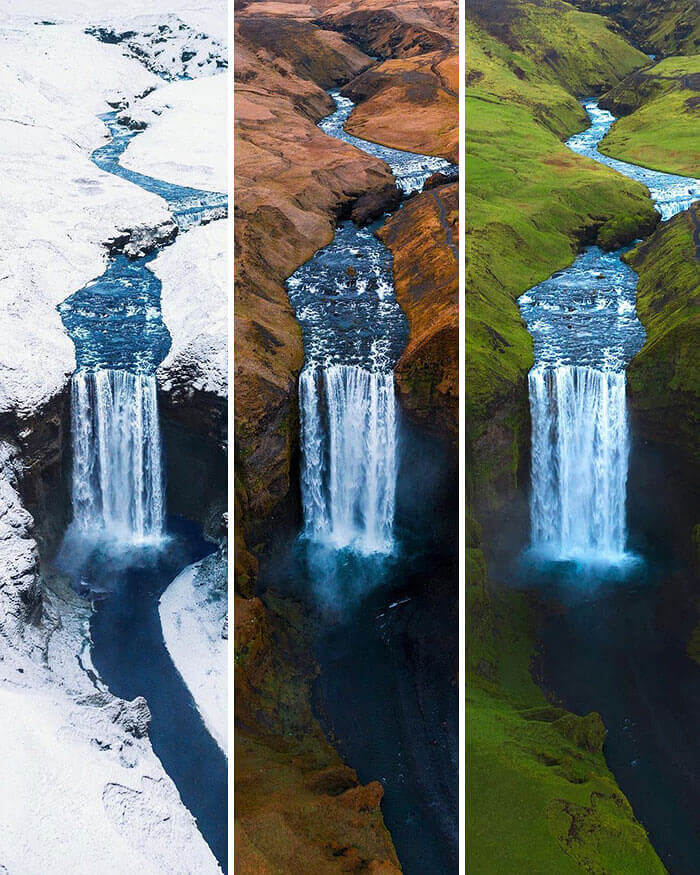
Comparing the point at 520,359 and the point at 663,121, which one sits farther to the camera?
the point at 663,121

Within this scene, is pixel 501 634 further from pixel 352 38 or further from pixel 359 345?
pixel 352 38

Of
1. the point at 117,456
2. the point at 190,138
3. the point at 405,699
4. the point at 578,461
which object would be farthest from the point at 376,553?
the point at 190,138

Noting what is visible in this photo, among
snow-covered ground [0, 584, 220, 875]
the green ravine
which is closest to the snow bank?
snow-covered ground [0, 584, 220, 875]

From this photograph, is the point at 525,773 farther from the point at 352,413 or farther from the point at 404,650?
the point at 352,413

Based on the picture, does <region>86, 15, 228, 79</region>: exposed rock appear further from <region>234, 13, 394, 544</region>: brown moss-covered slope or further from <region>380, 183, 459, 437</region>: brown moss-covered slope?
<region>380, 183, 459, 437</region>: brown moss-covered slope

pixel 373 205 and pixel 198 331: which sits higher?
pixel 373 205
